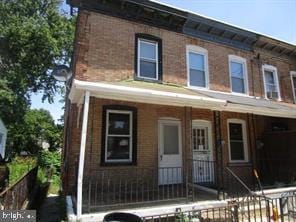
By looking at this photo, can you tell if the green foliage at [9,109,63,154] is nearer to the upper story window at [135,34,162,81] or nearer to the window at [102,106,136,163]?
the upper story window at [135,34,162,81]

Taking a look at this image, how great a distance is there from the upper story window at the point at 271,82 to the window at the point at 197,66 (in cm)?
373

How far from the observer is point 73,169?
814 cm

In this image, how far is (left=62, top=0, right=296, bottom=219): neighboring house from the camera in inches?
313

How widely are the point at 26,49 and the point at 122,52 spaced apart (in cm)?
1333

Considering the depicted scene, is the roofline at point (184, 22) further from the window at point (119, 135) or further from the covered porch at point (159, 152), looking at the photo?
the window at point (119, 135)

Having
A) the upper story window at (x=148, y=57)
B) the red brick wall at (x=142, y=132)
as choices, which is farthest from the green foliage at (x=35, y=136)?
the red brick wall at (x=142, y=132)

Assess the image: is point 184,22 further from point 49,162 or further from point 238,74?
point 49,162

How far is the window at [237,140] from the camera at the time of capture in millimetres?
11258

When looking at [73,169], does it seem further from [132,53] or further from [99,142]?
[132,53]

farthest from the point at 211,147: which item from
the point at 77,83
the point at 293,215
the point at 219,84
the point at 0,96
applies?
the point at 0,96

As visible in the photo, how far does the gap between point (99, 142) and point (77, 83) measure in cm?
282

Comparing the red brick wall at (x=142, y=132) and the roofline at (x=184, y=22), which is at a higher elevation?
the roofline at (x=184, y=22)

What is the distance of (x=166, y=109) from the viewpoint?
9750 millimetres

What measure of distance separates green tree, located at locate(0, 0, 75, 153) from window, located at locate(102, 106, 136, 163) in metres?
11.8
